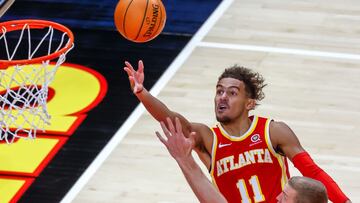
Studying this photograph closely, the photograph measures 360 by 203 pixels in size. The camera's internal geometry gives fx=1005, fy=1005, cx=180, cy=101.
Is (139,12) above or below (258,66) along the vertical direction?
above

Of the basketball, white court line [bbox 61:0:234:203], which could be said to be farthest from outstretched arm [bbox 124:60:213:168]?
white court line [bbox 61:0:234:203]

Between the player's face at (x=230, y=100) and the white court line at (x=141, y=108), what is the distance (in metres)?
2.49

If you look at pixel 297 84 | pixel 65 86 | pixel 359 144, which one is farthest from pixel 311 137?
pixel 65 86

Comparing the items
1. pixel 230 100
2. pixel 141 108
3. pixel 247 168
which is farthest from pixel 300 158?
pixel 141 108

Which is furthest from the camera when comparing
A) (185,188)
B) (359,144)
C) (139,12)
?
(359,144)

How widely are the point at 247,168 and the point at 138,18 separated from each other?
4.78ft

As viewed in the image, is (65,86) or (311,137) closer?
(311,137)

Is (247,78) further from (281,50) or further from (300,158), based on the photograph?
(281,50)

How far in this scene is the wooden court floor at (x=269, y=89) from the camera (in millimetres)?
8297

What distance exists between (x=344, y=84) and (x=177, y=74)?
1679 mm

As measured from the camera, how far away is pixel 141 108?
31.3 feet

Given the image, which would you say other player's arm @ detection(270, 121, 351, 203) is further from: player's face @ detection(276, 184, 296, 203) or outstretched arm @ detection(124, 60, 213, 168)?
player's face @ detection(276, 184, 296, 203)

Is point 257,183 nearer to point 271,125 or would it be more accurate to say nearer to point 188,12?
point 271,125

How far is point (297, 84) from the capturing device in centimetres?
993
